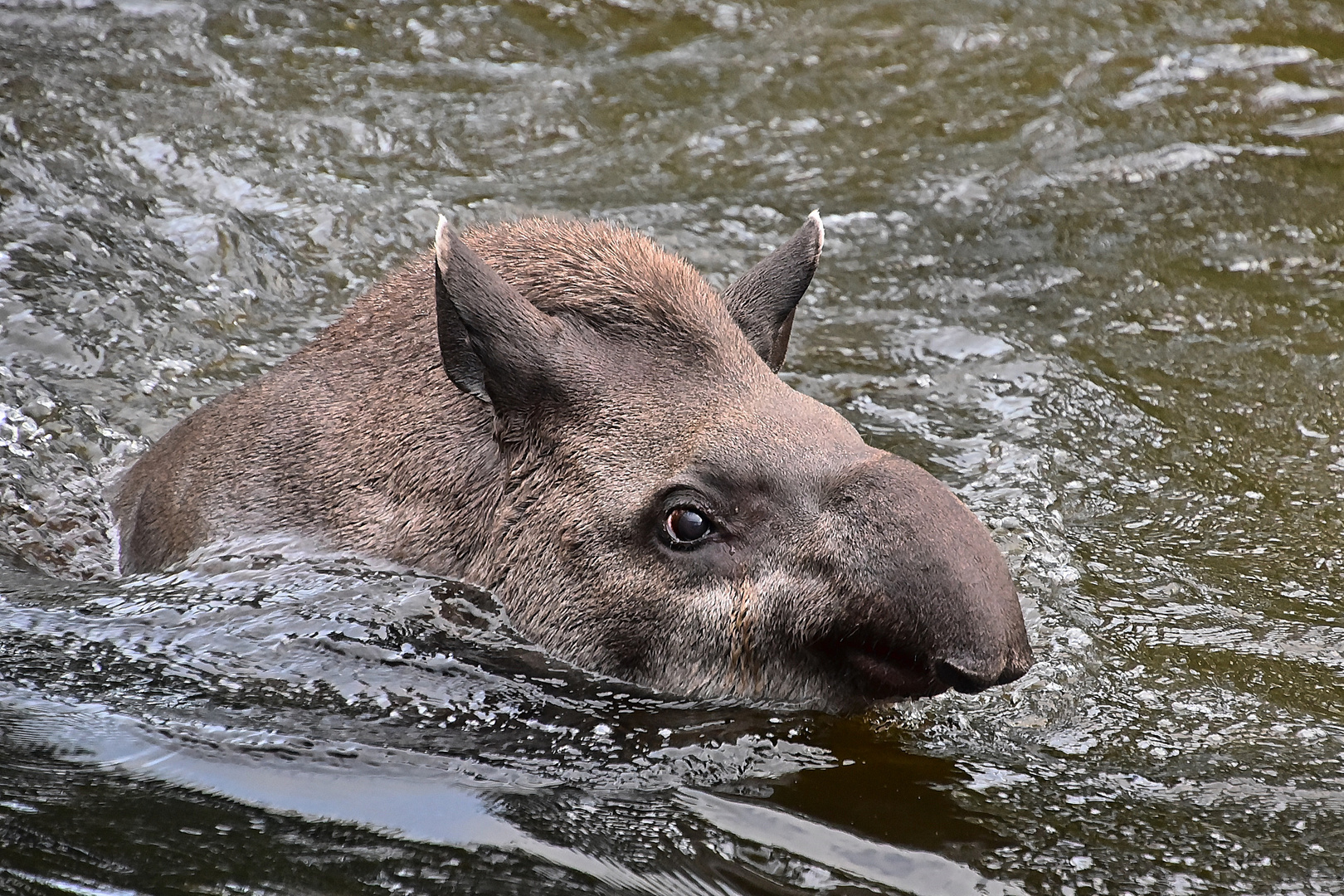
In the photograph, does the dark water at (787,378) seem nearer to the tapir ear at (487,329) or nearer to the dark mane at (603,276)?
the tapir ear at (487,329)

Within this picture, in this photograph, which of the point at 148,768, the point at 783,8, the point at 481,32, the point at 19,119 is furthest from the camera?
the point at 783,8

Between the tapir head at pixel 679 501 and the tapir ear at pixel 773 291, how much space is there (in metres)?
0.23

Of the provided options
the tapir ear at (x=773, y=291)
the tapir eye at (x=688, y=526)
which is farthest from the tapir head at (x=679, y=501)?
the tapir ear at (x=773, y=291)

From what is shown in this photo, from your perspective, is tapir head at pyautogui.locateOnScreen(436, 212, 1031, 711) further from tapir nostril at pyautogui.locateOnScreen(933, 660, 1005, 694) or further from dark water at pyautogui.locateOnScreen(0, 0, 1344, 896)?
dark water at pyautogui.locateOnScreen(0, 0, 1344, 896)

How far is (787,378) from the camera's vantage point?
10.3 m

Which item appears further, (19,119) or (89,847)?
(19,119)

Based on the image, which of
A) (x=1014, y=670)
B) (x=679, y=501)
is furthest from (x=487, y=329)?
(x=1014, y=670)

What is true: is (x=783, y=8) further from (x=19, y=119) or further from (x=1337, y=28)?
(x=19, y=119)

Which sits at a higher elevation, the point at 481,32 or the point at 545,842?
the point at 481,32

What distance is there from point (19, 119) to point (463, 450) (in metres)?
6.86

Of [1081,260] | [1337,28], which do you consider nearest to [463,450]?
[1081,260]

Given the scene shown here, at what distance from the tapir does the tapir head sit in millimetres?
10

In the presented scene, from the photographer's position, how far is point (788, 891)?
5.02 metres

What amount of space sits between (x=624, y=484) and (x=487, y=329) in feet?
2.83
